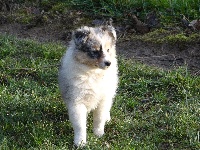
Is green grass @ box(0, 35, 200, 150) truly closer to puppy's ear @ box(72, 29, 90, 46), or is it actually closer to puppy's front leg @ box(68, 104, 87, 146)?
puppy's front leg @ box(68, 104, 87, 146)

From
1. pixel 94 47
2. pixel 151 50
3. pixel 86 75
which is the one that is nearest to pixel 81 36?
pixel 94 47

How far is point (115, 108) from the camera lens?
21.7ft

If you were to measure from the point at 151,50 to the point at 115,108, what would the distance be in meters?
1.95

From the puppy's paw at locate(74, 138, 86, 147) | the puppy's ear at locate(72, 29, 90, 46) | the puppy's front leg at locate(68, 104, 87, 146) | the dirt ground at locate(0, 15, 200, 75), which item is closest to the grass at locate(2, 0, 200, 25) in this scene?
the dirt ground at locate(0, 15, 200, 75)

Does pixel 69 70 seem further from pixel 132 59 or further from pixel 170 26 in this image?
pixel 170 26

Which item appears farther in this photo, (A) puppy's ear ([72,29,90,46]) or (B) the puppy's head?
(A) puppy's ear ([72,29,90,46])

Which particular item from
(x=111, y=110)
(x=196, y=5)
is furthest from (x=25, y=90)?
(x=196, y=5)

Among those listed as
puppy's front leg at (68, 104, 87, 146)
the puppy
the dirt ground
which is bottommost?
the dirt ground

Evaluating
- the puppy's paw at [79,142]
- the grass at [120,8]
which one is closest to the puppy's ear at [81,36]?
the puppy's paw at [79,142]

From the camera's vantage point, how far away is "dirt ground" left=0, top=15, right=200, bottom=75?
25.9 feet

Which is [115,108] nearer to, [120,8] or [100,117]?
[100,117]

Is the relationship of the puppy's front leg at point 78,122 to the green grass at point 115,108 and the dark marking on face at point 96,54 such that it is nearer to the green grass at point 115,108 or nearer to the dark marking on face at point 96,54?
the green grass at point 115,108

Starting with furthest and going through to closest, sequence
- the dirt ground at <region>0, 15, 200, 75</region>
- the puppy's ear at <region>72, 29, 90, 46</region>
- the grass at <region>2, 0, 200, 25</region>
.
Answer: the grass at <region>2, 0, 200, 25</region> → the dirt ground at <region>0, 15, 200, 75</region> → the puppy's ear at <region>72, 29, 90, 46</region>

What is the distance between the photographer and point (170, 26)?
8.87 metres
